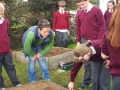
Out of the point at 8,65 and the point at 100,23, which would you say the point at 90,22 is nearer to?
the point at 100,23

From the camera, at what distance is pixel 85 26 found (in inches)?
190

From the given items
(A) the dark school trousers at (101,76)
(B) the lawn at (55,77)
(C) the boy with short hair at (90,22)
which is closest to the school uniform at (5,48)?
(B) the lawn at (55,77)

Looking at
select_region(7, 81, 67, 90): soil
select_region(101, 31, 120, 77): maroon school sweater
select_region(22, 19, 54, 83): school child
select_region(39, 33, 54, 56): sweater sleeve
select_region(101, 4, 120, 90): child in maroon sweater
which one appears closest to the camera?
select_region(101, 4, 120, 90): child in maroon sweater

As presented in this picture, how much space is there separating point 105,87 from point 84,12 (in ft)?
5.26

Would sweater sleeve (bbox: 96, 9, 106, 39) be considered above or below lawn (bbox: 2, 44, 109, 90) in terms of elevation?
above

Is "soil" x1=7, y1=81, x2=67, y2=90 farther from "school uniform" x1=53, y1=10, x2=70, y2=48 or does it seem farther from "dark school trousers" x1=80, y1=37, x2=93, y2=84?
"school uniform" x1=53, y1=10, x2=70, y2=48

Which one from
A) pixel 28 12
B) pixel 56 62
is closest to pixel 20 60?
pixel 56 62

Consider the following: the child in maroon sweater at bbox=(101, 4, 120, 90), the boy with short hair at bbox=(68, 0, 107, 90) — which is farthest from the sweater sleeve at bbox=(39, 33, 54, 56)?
the child in maroon sweater at bbox=(101, 4, 120, 90)

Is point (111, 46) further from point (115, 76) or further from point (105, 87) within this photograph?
point (105, 87)

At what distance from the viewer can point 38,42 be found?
474cm

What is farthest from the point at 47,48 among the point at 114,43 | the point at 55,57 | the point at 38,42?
the point at 114,43

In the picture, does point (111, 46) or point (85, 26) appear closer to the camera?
point (111, 46)

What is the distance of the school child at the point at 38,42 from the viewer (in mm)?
4432

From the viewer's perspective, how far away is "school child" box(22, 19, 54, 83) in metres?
4.43
